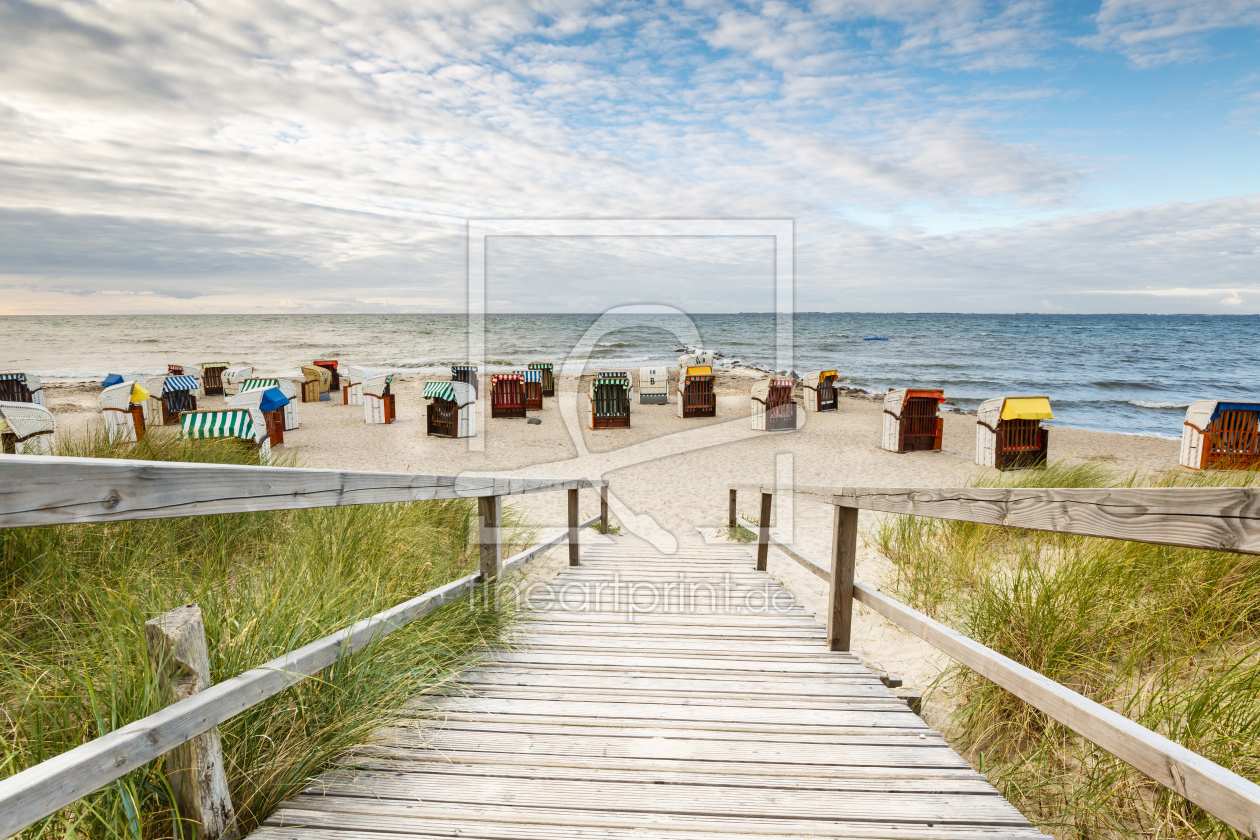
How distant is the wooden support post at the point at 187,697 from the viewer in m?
1.39

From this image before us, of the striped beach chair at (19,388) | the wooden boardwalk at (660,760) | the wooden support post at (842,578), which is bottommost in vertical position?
the wooden boardwalk at (660,760)

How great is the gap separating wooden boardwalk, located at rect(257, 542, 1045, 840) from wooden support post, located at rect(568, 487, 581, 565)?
6.50 ft

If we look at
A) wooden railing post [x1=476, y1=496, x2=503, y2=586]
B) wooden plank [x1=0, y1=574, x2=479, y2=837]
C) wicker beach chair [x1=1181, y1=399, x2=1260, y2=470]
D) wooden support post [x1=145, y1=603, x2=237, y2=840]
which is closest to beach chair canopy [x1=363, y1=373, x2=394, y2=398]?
wooden railing post [x1=476, y1=496, x2=503, y2=586]

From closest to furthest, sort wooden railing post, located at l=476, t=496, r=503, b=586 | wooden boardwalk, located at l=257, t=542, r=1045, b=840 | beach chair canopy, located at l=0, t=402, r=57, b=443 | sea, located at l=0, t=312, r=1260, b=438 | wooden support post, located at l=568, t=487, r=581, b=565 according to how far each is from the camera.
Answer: wooden boardwalk, located at l=257, t=542, r=1045, b=840 < wooden railing post, located at l=476, t=496, r=503, b=586 < wooden support post, located at l=568, t=487, r=581, b=565 < beach chair canopy, located at l=0, t=402, r=57, b=443 < sea, located at l=0, t=312, r=1260, b=438

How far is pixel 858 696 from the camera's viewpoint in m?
2.43

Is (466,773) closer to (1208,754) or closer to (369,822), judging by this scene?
(369,822)

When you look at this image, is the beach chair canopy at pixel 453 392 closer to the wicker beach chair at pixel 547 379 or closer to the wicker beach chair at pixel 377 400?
the wicker beach chair at pixel 377 400

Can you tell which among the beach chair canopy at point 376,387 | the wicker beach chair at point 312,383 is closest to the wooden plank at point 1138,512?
the beach chair canopy at point 376,387

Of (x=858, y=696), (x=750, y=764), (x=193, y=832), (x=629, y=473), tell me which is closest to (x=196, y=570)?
(x=193, y=832)

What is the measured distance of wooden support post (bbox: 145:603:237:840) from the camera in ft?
4.55

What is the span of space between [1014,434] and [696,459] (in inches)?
222

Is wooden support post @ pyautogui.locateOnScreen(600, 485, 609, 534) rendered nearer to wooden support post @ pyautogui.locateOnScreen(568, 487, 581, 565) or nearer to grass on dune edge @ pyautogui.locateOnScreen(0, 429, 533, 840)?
wooden support post @ pyautogui.locateOnScreen(568, 487, 581, 565)

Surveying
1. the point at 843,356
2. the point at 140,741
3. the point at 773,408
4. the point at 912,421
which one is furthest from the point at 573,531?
the point at 843,356

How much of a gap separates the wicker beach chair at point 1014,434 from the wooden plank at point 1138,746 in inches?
396
